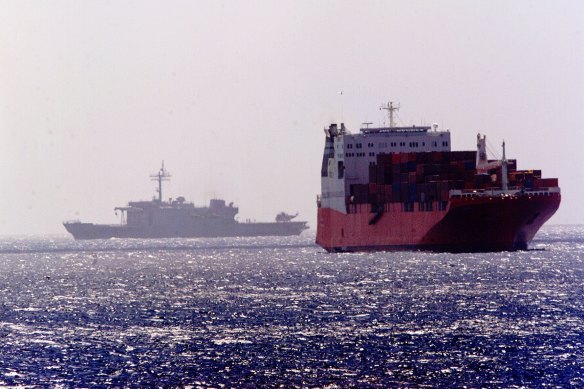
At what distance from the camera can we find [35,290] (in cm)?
9106

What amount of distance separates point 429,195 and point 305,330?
57374 millimetres

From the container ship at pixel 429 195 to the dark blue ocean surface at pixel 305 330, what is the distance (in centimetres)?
1007

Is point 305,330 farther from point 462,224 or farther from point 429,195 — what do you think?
point 429,195

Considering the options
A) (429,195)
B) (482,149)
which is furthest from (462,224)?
(482,149)

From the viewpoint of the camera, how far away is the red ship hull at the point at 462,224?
106500 millimetres

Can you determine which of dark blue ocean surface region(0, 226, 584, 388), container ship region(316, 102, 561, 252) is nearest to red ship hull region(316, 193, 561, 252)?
container ship region(316, 102, 561, 252)

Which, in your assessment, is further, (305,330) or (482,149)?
(482,149)

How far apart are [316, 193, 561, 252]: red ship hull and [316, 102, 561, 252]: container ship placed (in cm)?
9

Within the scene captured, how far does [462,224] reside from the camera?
4277 inches

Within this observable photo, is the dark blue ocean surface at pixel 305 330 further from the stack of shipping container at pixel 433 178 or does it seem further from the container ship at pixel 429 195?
the stack of shipping container at pixel 433 178

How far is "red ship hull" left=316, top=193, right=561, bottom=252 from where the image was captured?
106 metres

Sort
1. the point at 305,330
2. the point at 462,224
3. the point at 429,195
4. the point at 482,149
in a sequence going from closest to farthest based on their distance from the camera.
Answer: the point at 305,330 < the point at 462,224 < the point at 429,195 < the point at 482,149

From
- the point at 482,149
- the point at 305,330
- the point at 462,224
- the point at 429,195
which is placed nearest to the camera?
the point at 305,330

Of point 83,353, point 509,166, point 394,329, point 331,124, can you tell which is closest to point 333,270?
point 509,166
